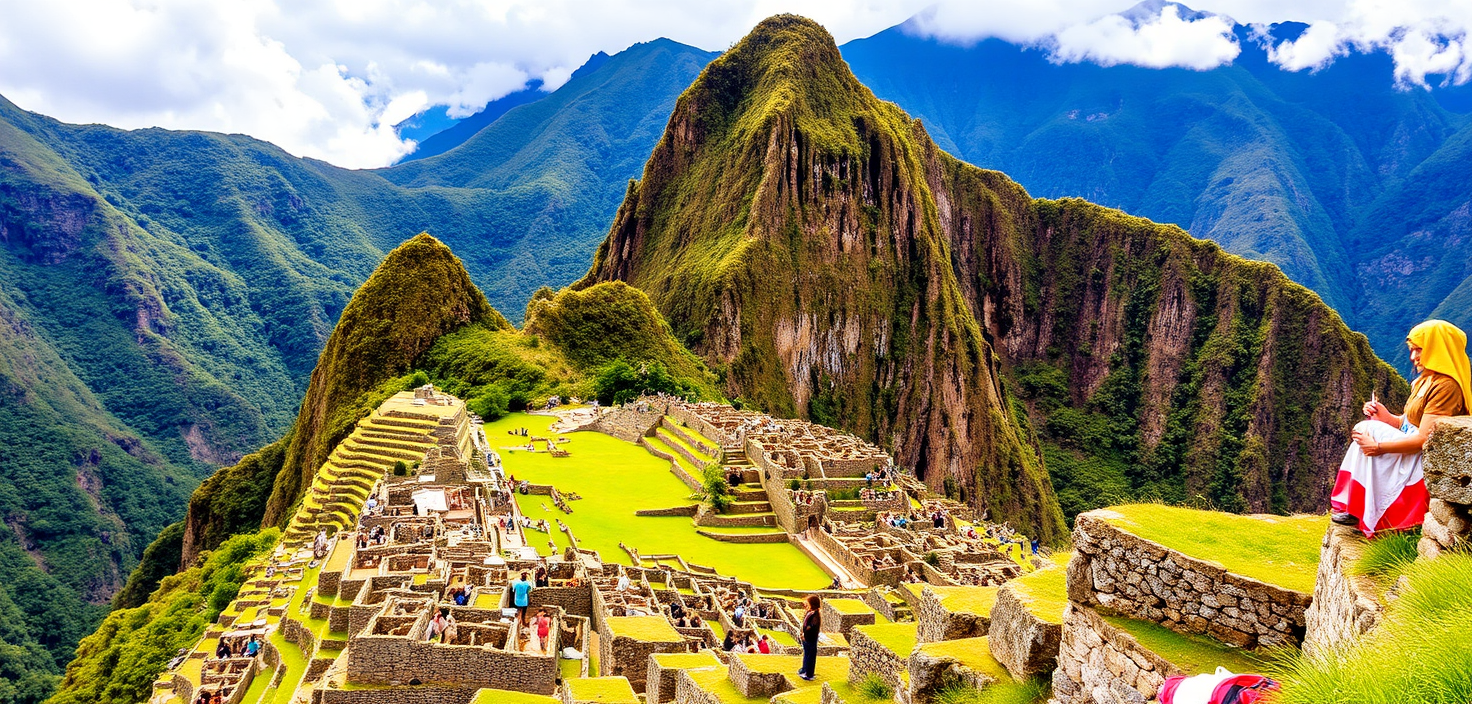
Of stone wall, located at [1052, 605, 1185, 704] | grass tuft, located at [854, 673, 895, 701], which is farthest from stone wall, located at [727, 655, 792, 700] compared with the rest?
stone wall, located at [1052, 605, 1185, 704]

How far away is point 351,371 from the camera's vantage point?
249 ft

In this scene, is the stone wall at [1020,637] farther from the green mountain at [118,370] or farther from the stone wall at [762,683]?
the green mountain at [118,370]

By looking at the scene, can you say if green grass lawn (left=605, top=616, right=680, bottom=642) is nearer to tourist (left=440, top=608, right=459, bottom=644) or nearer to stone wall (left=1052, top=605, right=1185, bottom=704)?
tourist (left=440, top=608, right=459, bottom=644)

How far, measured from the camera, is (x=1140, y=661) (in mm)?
7402

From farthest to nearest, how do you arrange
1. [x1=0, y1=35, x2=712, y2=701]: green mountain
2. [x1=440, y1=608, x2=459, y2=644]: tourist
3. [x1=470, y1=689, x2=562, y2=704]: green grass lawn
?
[x1=0, y1=35, x2=712, y2=701]: green mountain → [x1=440, y1=608, x2=459, y2=644]: tourist → [x1=470, y1=689, x2=562, y2=704]: green grass lawn

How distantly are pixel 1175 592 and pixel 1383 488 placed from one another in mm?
1732

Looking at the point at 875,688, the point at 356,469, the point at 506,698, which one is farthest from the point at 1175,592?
the point at 356,469

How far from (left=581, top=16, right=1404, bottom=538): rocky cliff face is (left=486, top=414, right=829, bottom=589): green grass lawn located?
2084 inches

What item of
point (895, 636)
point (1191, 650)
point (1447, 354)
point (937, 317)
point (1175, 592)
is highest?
point (1447, 354)

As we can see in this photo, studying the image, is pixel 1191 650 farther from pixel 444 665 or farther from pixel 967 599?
pixel 444 665

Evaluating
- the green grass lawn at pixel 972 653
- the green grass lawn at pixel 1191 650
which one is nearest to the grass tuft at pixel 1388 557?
the green grass lawn at pixel 1191 650

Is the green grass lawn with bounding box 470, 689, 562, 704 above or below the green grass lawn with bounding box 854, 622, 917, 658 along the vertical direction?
below

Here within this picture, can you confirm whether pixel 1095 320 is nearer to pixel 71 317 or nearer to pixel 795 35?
pixel 795 35

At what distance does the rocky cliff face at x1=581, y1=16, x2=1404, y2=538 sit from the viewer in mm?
118375
